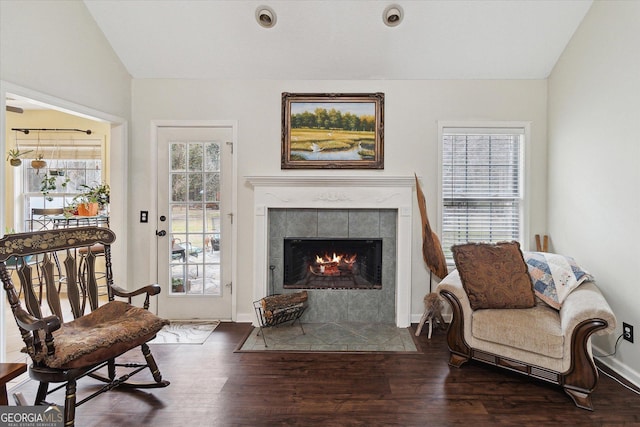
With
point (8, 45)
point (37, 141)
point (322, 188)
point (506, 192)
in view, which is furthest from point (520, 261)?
point (37, 141)

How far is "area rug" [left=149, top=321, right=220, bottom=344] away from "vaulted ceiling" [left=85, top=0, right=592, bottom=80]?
2.49 m

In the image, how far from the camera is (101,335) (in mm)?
1896

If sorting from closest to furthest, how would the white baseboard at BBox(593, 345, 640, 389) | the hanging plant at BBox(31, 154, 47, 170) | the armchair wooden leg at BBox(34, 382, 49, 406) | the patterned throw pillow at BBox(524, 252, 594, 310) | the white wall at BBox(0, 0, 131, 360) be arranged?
the armchair wooden leg at BBox(34, 382, 49, 406) → the white wall at BBox(0, 0, 131, 360) → the white baseboard at BBox(593, 345, 640, 389) → the patterned throw pillow at BBox(524, 252, 594, 310) → the hanging plant at BBox(31, 154, 47, 170)

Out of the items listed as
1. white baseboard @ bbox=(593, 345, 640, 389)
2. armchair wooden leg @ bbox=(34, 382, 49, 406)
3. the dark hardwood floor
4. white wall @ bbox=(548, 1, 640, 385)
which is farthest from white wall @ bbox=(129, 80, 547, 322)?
armchair wooden leg @ bbox=(34, 382, 49, 406)

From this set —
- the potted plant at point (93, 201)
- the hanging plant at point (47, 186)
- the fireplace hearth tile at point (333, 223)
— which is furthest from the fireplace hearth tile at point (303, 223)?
the hanging plant at point (47, 186)

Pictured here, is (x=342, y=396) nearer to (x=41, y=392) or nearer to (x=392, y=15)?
(x=41, y=392)

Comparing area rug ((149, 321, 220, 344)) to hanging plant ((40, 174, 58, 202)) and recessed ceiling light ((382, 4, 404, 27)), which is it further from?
recessed ceiling light ((382, 4, 404, 27))

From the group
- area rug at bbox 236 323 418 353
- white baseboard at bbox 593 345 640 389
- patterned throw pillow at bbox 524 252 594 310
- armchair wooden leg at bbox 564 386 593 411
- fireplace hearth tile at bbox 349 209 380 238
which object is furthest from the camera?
fireplace hearth tile at bbox 349 209 380 238

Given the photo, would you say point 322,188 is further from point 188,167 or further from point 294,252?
point 188,167

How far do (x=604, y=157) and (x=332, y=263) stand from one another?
2.49 metres

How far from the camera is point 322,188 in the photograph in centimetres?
332

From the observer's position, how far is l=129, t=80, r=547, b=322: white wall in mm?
3348

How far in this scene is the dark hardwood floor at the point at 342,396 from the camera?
1942 mm

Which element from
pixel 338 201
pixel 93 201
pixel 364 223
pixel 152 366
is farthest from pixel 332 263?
pixel 93 201
